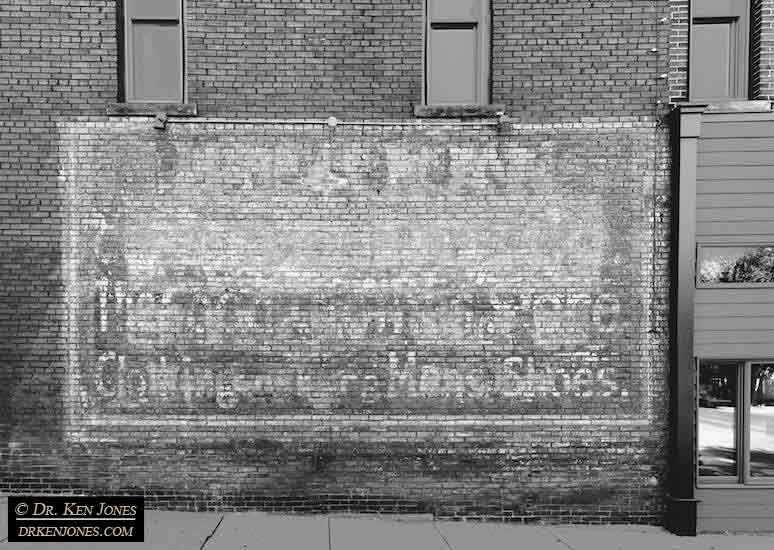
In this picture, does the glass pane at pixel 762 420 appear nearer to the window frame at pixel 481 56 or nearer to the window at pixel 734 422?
the window at pixel 734 422

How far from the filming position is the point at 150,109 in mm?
5840

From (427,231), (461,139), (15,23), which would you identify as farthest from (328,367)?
(15,23)

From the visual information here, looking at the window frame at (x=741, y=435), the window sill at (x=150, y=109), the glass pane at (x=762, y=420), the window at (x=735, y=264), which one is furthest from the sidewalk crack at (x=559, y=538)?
the window sill at (x=150, y=109)

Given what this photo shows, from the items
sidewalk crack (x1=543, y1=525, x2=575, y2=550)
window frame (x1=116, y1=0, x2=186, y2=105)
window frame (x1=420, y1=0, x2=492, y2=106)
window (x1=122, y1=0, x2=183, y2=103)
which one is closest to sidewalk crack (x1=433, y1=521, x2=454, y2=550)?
A: sidewalk crack (x1=543, y1=525, x2=575, y2=550)

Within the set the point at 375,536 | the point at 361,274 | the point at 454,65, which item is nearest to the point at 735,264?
the point at 454,65

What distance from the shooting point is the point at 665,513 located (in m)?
5.88

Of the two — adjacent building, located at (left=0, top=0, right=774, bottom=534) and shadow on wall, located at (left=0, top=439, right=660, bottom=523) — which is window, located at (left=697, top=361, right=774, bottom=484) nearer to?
adjacent building, located at (left=0, top=0, right=774, bottom=534)

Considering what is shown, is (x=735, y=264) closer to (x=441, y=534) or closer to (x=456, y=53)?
(x=456, y=53)

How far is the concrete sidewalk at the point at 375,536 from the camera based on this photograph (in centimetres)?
522

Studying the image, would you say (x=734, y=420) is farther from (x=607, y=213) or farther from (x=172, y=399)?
(x=172, y=399)

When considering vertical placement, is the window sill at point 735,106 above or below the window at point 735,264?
above

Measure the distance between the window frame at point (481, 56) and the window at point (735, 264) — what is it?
10.9ft

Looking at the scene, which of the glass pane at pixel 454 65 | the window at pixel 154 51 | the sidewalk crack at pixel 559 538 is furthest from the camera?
the glass pane at pixel 454 65

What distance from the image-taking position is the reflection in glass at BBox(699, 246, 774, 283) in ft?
19.4
